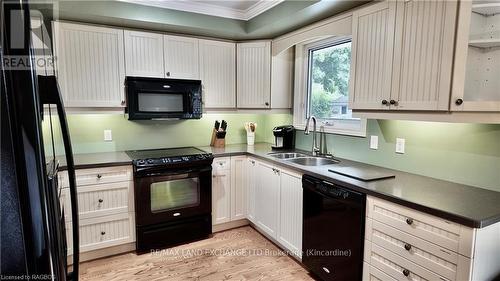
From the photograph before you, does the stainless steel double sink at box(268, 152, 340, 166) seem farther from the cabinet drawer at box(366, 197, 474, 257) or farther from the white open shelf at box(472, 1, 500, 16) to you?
the white open shelf at box(472, 1, 500, 16)

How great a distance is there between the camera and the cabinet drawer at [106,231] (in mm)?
2557

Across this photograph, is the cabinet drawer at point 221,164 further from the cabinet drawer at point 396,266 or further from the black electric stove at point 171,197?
the cabinet drawer at point 396,266

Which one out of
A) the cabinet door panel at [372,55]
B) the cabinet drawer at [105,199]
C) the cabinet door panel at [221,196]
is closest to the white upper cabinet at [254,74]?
the cabinet door panel at [221,196]

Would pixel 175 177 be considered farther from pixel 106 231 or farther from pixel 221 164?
pixel 106 231

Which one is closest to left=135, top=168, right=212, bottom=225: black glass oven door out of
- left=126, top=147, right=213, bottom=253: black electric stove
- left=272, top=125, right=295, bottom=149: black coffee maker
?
left=126, top=147, right=213, bottom=253: black electric stove

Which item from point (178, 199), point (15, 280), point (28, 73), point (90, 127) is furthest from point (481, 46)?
point (90, 127)

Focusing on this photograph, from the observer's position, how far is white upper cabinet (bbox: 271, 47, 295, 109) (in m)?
3.26

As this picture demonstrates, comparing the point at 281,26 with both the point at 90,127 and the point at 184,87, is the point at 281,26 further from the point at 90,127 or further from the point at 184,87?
the point at 90,127

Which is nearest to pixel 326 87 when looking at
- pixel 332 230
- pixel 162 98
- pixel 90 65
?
pixel 332 230

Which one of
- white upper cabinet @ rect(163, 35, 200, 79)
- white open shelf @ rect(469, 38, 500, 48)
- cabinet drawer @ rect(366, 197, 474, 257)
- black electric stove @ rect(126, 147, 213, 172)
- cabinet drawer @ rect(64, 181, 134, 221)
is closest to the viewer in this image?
cabinet drawer @ rect(366, 197, 474, 257)

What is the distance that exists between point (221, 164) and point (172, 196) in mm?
599

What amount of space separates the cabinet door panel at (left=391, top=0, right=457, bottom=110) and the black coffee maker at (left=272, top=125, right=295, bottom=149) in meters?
1.46

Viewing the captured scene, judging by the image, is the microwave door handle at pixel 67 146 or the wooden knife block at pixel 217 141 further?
the wooden knife block at pixel 217 141

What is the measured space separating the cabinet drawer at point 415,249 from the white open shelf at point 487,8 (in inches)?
51.4
